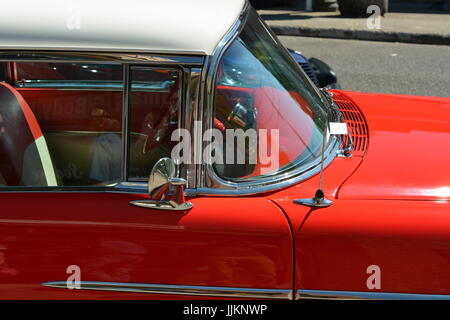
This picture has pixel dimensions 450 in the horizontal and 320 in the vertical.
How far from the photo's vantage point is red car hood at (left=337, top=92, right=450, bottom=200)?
7.62 feet

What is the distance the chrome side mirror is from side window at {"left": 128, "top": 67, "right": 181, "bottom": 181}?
0.54 ft

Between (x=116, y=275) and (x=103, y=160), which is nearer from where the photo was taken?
(x=116, y=275)

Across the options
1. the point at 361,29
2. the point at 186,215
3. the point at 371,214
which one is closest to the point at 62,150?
the point at 186,215

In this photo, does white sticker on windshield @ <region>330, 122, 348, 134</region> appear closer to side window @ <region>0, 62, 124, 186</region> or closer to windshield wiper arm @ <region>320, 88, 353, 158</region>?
windshield wiper arm @ <region>320, 88, 353, 158</region>

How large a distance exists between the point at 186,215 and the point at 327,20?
35.0 feet

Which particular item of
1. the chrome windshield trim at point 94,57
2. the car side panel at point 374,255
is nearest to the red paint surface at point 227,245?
the car side panel at point 374,255

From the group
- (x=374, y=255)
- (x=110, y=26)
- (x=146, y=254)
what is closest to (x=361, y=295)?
(x=374, y=255)

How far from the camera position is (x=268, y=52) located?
2.69 m

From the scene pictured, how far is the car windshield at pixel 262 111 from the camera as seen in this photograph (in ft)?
7.73

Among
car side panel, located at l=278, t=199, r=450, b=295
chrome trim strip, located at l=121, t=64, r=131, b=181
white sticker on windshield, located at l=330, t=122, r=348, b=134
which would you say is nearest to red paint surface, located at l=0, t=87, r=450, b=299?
car side panel, located at l=278, t=199, r=450, b=295

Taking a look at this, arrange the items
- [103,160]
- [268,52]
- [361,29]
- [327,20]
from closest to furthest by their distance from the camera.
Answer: [103,160]
[268,52]
[361,29]
[327,20]

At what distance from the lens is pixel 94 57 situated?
223cm

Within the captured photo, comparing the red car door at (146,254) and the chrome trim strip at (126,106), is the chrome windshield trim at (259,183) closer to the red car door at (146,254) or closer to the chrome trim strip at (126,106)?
the red car door at (146,254)

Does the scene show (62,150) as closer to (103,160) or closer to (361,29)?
(103,160)
